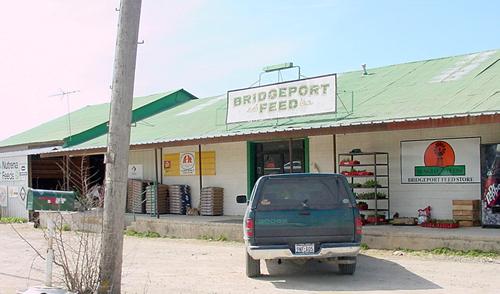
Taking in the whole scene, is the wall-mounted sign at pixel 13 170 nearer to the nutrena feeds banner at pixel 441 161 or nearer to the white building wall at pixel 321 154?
the white building wall at pixel 321 154

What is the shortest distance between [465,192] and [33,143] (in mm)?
18666

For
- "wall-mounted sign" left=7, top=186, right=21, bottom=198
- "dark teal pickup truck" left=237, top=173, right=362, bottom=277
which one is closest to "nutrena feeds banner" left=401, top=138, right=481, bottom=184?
"dark teal pickup truck" left=237, top=173, right=362, bottom=277

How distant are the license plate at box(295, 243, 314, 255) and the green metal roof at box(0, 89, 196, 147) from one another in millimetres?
16967

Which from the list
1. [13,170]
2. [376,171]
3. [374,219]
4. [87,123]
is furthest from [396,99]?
[13,170]

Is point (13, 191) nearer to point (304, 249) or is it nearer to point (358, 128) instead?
point (358, 128)

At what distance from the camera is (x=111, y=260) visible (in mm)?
7285

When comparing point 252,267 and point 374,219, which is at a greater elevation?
point 374,219

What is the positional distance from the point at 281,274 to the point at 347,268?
119 centimetres

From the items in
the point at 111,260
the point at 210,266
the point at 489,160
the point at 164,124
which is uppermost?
the point at 164,124

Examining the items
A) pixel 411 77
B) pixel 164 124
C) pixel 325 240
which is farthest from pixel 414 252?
pixel 164 124

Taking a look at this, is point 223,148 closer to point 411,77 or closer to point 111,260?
point 411,77

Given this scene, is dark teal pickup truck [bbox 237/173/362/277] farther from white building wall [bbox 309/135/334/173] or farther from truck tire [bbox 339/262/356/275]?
white building wall [bbox 309/135/334/173]

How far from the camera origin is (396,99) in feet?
52.2

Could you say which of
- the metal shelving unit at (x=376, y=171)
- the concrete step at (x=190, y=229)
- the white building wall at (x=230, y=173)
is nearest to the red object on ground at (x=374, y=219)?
the metal shelving unit at (x=376, y=171)
